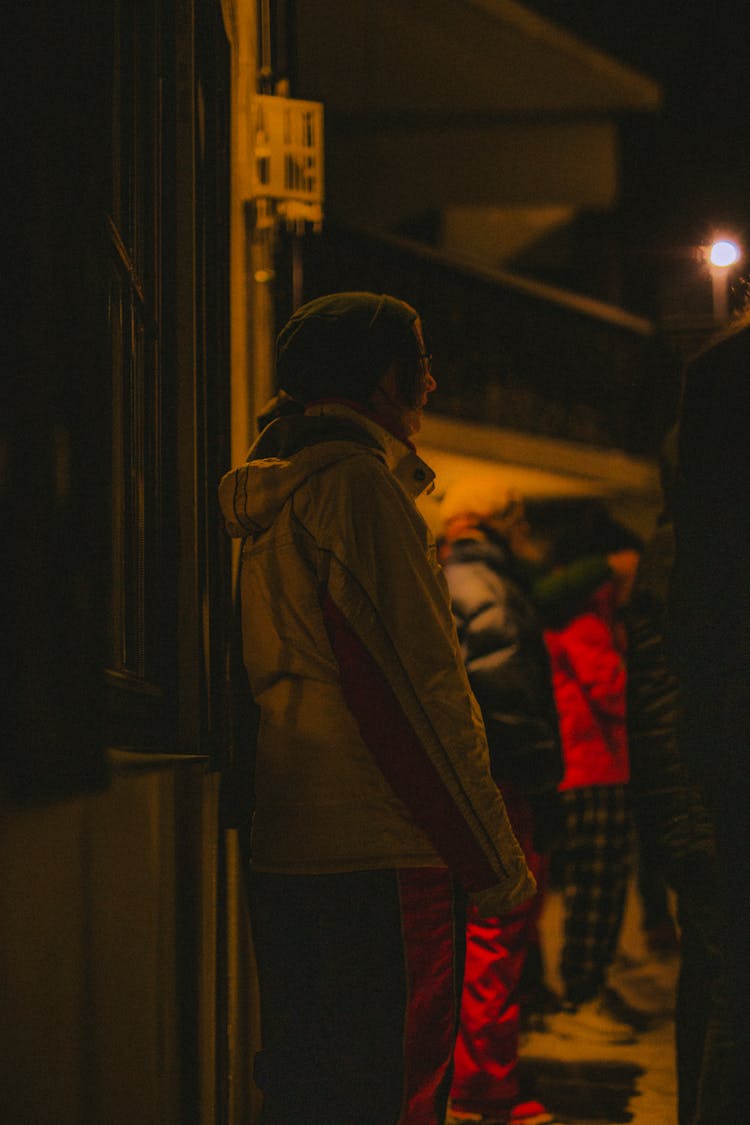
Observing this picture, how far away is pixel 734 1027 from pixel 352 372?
1265mm

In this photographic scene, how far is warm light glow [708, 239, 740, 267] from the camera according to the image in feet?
A: 11.7

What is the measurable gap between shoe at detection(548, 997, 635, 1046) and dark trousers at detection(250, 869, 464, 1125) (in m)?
2.63

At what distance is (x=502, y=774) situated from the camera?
3516 millimetres

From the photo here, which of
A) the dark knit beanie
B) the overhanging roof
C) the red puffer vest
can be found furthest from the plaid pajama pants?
the overhanging roof

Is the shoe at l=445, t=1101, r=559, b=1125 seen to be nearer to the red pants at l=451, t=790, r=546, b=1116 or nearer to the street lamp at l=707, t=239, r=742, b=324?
the red pants at l=451, t=790, r=546, b=1116

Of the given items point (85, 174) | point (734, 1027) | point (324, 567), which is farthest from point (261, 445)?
point (85, 174)

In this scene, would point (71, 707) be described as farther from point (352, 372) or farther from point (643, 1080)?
point (643, 1080)

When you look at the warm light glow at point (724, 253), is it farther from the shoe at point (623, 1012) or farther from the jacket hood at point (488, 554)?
the shoe at point (623, 1012)

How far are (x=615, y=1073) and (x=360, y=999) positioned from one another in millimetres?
2448

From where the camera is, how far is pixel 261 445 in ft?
8.09

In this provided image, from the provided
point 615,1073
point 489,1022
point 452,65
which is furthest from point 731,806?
point 452,65

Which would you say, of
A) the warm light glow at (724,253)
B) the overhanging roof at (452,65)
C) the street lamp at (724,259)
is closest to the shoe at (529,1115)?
the street lamp at (724,259)

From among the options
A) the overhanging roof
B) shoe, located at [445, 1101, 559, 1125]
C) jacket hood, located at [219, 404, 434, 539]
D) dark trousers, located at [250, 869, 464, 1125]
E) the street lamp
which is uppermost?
the overhanging roof

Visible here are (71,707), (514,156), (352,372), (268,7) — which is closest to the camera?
(71,707)
